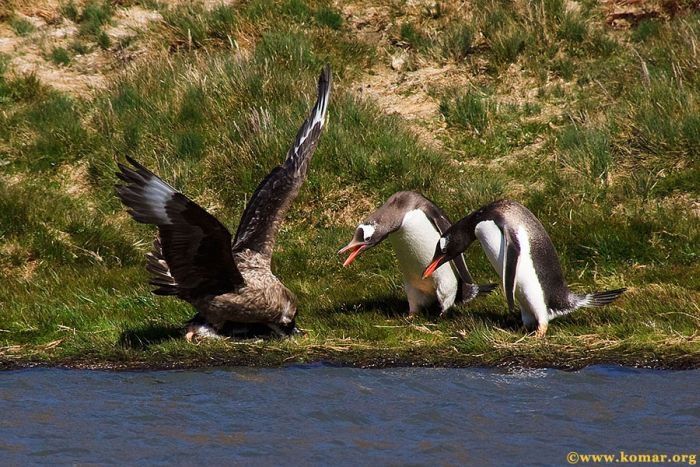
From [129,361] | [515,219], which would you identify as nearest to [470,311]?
[515,219]

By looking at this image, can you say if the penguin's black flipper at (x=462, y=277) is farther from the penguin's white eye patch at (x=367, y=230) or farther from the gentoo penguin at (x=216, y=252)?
the gentoo penguin at (x=216, y=252)

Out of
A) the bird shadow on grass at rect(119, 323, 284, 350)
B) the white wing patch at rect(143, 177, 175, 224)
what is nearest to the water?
the bird shadow on grass at rect(119, 323, 284, 350)

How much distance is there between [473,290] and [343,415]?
253 centimetres

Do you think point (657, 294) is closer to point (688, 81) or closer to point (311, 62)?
point (688, 81)

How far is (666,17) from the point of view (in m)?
13.9

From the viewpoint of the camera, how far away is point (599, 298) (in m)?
9.01

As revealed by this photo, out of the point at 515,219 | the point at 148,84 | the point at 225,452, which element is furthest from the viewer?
the point at 148,84

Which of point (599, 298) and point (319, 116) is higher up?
point (319, 116)

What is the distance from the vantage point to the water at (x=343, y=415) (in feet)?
22.7

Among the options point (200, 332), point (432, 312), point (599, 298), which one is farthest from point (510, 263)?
point (200, 332)

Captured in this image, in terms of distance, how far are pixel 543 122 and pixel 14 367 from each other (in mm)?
6539

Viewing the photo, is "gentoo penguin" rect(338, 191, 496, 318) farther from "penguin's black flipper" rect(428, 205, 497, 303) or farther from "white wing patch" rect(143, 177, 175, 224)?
"white wing patch" rect(143, 177, 175, 224)

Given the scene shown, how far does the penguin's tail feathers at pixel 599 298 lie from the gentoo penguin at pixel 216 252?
2293 millimetres

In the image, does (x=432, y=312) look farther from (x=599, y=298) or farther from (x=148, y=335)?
(x=148, y=335)
